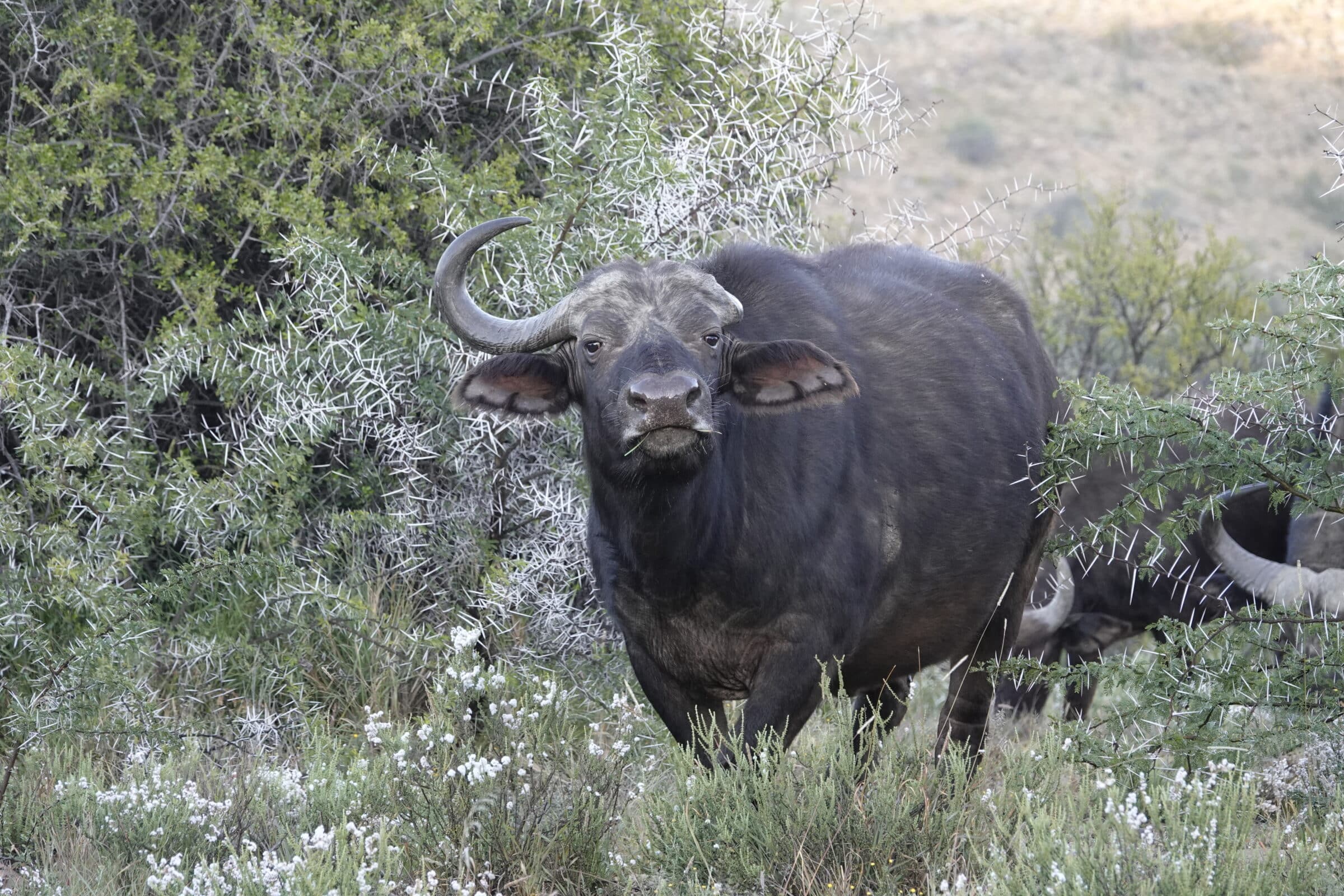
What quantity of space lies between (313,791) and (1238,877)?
9.31ft

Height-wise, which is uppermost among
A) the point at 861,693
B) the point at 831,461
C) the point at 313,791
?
the point at 831,461

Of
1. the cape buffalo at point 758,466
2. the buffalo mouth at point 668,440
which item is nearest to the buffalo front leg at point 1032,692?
the cape buffalo at point 758,466

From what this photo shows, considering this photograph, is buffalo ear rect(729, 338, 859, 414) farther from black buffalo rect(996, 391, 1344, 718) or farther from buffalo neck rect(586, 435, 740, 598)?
black buffalo rect(996, 391, 1344, 718)

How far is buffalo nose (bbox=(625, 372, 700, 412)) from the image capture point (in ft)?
13.4

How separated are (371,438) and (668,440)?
3.48 m

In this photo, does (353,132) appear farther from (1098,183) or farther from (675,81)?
(1098,183)

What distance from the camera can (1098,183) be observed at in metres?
34.3

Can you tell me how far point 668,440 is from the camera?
13.7 feet

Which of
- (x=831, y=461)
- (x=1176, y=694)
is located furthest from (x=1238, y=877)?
(x=831, y=461)

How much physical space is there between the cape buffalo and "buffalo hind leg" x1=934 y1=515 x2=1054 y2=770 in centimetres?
52

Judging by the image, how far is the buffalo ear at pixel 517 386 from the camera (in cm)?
479

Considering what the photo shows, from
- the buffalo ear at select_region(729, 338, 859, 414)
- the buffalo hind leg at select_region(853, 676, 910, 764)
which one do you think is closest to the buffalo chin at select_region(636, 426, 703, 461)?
the buffalo ear at select_region(729, 338, 859, 414)

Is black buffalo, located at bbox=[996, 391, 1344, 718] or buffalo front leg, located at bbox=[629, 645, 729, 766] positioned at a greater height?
buffalo front leg, located at bbox=[629, 645, 729, 766]

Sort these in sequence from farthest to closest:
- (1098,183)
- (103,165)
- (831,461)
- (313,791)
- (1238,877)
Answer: (1098,183) < (103,165) < (831,461) < (313,791) < (1238,877)
